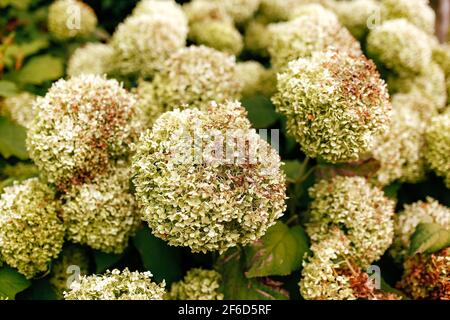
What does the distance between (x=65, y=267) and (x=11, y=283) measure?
0.84 feet

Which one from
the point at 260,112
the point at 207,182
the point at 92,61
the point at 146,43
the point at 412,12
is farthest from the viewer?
the point at 412,12

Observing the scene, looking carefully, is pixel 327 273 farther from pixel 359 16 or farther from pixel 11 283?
pixel 359 16

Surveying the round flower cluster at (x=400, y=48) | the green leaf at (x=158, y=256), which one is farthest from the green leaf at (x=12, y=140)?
the round flower cluster at (x=400, y=48)

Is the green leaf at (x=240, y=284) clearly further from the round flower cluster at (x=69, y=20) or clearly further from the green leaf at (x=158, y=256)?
the round flower cluster at (x=69, y=20)

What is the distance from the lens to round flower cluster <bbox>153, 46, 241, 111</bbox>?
226 cm

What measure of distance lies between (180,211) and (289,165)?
100cm

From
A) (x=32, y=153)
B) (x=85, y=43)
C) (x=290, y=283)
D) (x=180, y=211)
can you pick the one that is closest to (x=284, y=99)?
(x=180, y=211)

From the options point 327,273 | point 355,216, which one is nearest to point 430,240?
point 355,216

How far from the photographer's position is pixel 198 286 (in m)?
2.05

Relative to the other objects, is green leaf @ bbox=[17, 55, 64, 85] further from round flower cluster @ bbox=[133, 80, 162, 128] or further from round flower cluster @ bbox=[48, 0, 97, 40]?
round flower cluster @ bbox=[133, 80, 162, 128]

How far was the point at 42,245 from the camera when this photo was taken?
1944 millimetres

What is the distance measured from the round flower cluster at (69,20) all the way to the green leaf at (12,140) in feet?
3.37

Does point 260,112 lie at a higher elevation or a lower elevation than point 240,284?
higher
